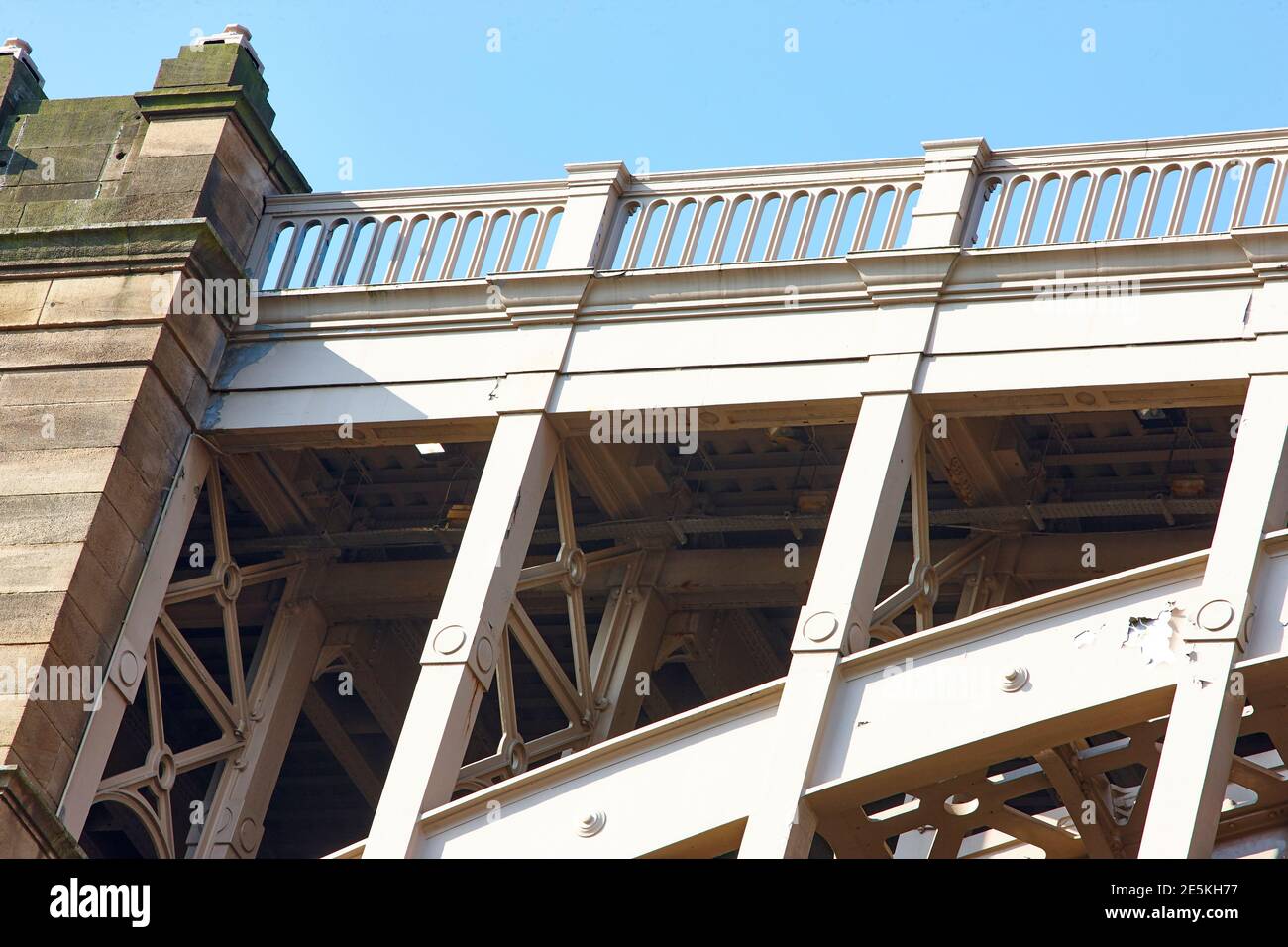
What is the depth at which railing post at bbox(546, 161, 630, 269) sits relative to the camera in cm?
1773

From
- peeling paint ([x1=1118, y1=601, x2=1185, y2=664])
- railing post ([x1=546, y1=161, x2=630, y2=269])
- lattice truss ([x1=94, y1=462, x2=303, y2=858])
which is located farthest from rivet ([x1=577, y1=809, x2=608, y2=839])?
railing post ([x1=546, y1=161, x2=630, y2=269])

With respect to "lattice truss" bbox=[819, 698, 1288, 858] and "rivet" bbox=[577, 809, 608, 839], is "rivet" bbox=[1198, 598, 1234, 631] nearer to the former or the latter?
"lattice truss" bbox=[819, 698, 1288, 858]

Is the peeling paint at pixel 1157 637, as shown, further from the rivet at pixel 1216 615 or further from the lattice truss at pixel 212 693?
the lattice truss at pixel 212 693

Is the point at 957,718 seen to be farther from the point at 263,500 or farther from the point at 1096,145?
the point at 263,500

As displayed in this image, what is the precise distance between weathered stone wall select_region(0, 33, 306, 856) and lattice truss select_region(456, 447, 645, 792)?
2892 millimetres

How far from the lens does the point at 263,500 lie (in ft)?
62.3

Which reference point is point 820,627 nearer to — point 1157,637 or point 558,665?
point 1157,637

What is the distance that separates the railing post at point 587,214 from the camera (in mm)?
17734

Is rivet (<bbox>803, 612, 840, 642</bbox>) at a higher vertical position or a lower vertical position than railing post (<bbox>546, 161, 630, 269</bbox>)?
lower

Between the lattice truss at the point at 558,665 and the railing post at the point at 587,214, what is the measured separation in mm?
1528

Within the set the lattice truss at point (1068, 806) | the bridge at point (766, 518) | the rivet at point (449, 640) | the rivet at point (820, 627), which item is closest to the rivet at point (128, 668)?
the bridge at point (766, 518)

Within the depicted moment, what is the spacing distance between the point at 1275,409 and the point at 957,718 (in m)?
2.98

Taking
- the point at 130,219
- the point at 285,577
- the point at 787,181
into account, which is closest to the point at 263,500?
the point at 285,577
